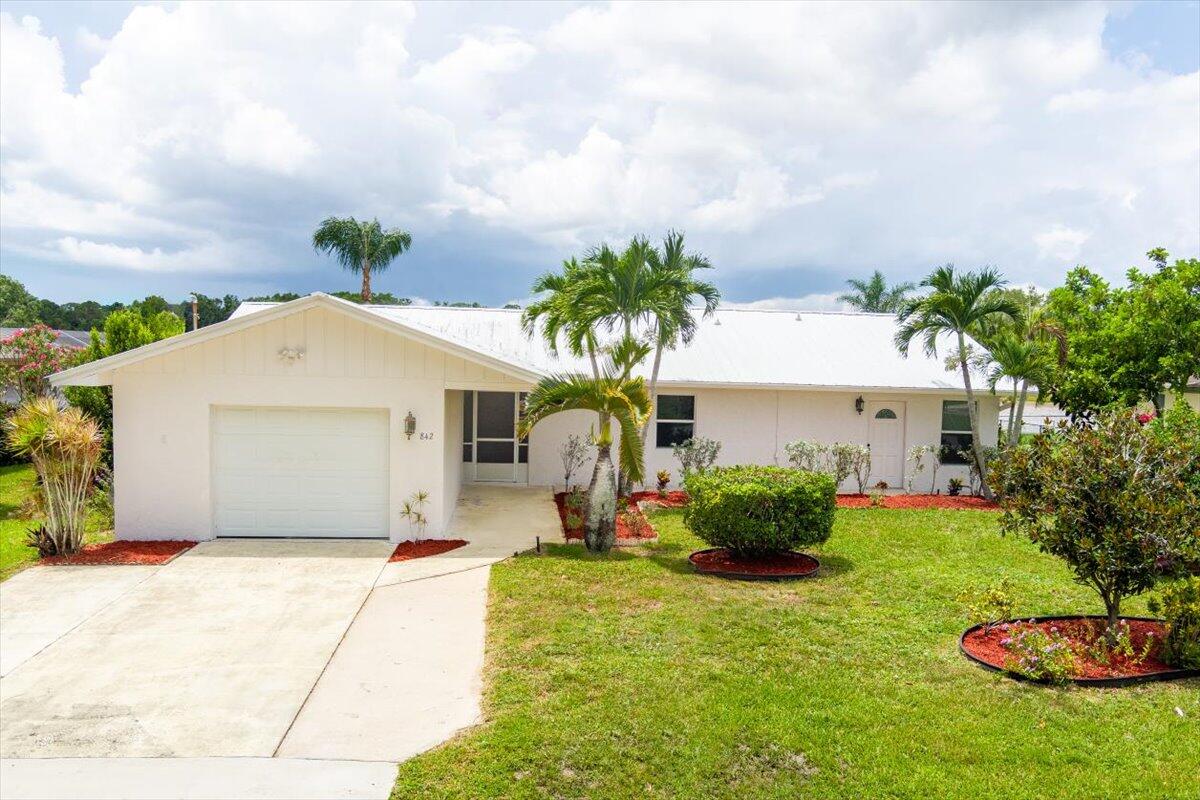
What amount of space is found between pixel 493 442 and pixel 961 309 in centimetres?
982

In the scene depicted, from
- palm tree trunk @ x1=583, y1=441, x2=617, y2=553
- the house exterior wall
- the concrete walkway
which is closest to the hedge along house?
the concrete walkway

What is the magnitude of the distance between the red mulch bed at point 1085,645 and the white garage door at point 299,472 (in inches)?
318

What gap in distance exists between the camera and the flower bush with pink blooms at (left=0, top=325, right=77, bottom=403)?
1838cm

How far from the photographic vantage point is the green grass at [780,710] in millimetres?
4625

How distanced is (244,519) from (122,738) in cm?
648

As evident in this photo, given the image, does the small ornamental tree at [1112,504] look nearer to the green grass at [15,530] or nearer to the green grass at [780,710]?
the green grass at [780,710]

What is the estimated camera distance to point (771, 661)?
21.3 ft

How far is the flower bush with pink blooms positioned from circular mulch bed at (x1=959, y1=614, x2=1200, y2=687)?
20.1 meters

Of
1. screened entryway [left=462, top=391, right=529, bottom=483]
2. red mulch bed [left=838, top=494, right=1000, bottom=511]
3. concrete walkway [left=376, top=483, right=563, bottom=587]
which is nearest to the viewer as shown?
concrete walkway [left=376, top=483, right=563, bottom=587]

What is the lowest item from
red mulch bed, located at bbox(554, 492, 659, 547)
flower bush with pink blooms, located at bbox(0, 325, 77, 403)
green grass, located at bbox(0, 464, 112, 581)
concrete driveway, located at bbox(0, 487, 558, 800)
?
concrete driveway, located at bbox(0, 487, 558, 800)

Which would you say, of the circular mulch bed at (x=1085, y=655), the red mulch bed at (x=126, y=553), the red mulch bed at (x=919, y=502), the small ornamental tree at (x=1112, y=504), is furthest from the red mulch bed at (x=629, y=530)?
the small ornamental tree at (x=1112, y=504)

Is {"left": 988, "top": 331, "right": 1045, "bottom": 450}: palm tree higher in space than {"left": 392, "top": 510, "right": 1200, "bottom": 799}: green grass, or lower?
higher

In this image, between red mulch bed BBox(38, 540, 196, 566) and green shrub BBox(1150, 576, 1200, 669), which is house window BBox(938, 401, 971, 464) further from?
red mulch bed BBox(38, 540, 196, 566)

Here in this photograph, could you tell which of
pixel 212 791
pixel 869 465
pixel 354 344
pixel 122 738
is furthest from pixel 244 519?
pixel 869 465
